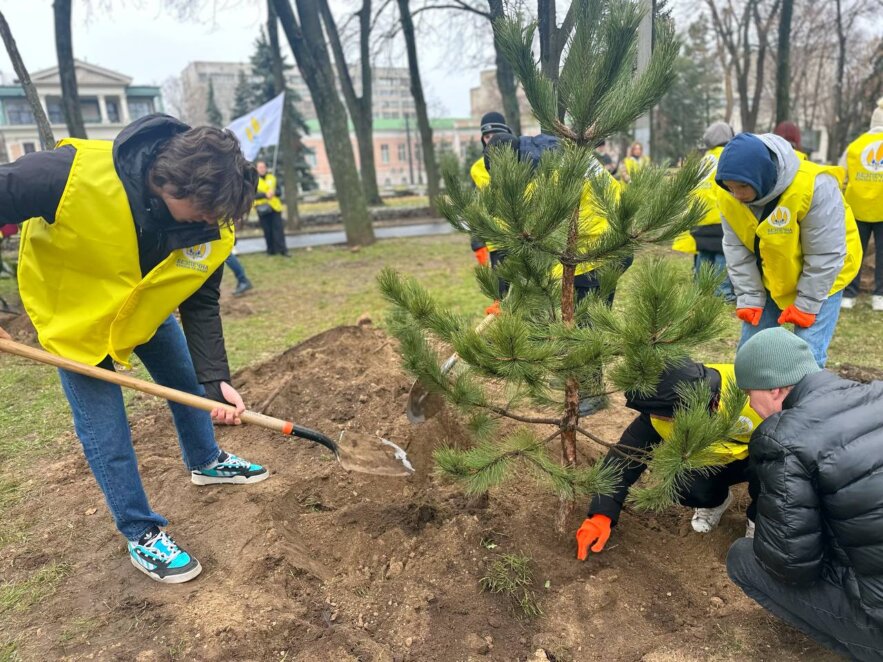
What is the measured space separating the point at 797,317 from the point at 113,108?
1948 inches

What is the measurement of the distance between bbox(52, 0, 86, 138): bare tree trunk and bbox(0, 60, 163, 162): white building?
3389 cm

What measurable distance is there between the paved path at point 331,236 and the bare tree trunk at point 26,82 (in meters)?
4.97

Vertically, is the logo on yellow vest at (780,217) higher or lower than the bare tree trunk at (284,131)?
lower

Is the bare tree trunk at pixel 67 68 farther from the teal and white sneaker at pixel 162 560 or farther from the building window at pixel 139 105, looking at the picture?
the building window at pixel 139 105

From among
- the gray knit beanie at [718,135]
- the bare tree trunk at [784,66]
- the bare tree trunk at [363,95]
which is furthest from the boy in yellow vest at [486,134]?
the bare tree trunk at [363,95]

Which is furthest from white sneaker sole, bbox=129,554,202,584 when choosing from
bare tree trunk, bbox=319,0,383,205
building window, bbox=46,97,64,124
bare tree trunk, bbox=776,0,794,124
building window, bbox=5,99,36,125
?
building window, bbox=5,99,36,125

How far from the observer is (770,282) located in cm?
292

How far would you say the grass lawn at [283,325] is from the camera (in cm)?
322

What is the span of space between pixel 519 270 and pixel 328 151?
30.0 feet

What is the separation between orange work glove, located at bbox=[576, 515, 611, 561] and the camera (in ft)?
7.37

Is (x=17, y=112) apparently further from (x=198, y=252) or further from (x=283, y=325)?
(x=198, y=252)

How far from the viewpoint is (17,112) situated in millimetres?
41562

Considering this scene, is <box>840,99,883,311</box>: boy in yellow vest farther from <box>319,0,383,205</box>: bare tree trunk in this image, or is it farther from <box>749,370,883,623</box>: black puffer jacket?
<box>319,0,383,205</box>: bare tree trunk

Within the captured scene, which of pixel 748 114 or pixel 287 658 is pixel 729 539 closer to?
pixel 287 658
